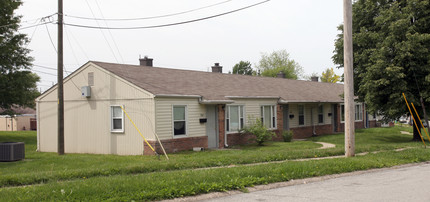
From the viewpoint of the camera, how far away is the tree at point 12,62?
28.1 m

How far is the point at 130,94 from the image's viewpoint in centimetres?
1883

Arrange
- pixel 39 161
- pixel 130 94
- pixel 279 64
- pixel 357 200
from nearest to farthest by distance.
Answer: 1. pixel 357 200
2. pixel 39 161
3. pixel 130 94
4. pixel 279 64

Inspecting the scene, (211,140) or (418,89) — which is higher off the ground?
(418,89)

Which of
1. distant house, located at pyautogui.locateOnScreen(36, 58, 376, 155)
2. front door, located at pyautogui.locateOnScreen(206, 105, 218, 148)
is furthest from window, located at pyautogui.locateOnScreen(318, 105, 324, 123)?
front door, located at pyautogui.locateOnScreen(206, 105, 218, 148)

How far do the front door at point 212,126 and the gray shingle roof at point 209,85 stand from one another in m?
0.72

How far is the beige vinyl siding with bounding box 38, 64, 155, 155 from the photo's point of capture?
18453 millimetres

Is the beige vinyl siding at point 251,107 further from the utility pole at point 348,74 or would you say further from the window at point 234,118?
the utility pole at point 348,74

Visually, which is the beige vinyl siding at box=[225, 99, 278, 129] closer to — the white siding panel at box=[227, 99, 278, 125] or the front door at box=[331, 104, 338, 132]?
the white siding panel at box=[227, 99, 278, 125]

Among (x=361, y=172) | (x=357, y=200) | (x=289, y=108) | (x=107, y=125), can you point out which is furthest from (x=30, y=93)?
(x=357, y=200)

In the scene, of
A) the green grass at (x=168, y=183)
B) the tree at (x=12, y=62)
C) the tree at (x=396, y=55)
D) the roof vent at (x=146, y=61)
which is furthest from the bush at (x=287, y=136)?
the tree at (x=12, y=62)

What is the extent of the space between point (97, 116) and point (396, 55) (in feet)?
50.2

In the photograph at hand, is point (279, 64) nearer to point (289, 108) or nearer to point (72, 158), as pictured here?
point (289, 108)

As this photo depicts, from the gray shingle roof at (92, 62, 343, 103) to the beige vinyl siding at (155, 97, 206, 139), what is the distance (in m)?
0.41

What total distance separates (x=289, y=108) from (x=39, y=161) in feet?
53.9
